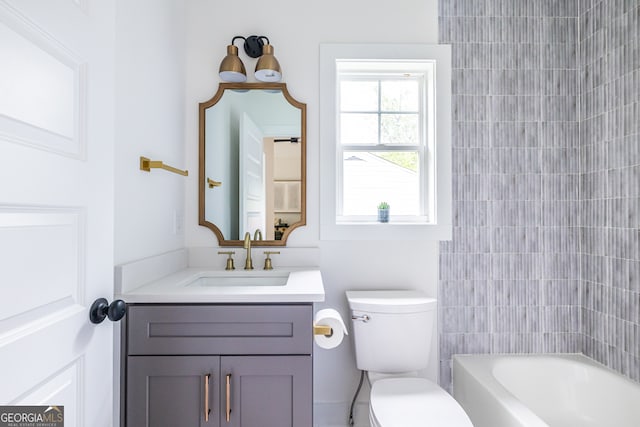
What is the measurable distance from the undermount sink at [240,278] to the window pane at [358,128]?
34.2 inches

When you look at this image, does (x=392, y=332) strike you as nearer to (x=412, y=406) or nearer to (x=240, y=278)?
(x=412, y=406)

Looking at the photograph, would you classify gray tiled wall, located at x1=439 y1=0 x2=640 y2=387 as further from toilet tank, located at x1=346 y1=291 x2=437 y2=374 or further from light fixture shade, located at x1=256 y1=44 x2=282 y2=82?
light fixture shade, located at x1=256 y1=44 x2=282 y2=82

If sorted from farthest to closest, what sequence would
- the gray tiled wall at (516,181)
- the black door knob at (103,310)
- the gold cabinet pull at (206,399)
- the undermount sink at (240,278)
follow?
the gray tiled wall at (516,181), the undermount sink at (240,278), the gold cabinet pull at (206,399), the black door knob at (103,310)

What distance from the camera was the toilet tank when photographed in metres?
1.69

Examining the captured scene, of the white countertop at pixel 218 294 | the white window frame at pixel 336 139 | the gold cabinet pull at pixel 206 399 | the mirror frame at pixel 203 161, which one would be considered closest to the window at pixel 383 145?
the white window frame at pixel 336 139

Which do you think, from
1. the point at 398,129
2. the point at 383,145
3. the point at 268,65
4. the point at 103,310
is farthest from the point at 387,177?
the point at 103,310

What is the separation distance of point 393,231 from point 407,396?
81 cm

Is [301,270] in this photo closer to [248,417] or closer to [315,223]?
[315,223]

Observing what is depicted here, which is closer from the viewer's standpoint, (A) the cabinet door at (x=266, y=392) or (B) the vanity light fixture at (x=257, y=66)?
(A) the cabinet door at (x=266, y=392)

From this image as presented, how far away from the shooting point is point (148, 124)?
60.5 inches

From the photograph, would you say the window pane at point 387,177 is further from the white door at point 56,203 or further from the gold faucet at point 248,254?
the white door at point 56,203

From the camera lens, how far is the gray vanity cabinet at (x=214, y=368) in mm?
1261

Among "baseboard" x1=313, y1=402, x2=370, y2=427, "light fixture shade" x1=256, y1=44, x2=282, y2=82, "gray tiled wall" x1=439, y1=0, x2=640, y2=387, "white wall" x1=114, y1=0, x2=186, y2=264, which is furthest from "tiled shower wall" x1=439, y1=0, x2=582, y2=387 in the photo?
"white wall" x1=114, y1=0, x2=186, y2=264

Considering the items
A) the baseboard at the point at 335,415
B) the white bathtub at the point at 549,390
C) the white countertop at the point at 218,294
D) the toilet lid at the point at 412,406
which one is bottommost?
the baseboard at the point at 335,415
